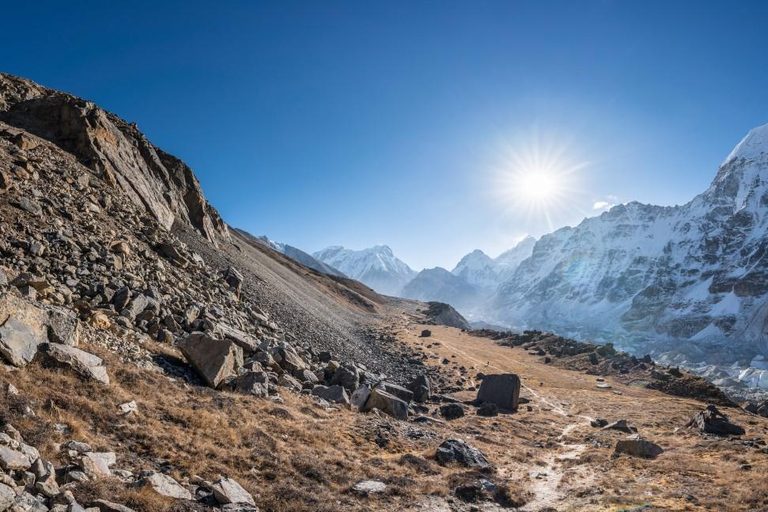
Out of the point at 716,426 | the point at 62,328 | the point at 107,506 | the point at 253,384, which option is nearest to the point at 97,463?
the point at 107,506

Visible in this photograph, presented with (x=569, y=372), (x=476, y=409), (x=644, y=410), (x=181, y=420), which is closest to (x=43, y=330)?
(x=181, y=420)

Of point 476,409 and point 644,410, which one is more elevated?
point 644,410

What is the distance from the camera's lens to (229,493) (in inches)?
367

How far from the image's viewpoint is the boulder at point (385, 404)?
867 inches

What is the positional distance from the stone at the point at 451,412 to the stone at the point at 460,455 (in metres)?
8.89

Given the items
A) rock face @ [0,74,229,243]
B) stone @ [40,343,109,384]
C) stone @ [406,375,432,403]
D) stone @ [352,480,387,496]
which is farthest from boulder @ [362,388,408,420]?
rock face @ [0,74,229,243]

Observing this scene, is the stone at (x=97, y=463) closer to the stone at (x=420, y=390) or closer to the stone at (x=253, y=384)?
the stone at (x=253, y=384)

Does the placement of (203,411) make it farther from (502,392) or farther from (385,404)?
(502,392)

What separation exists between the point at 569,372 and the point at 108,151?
61.2 metres

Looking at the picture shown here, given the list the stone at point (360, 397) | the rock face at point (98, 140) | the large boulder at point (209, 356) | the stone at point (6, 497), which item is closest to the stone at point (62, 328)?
the large boulder at point (209, 356)

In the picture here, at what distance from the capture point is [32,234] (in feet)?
56.0

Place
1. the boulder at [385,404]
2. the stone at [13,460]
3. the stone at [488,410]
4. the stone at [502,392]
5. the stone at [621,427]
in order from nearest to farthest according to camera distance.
A: the stone at [13,460] → the boulder at [385,404] → the stone at [621,427] → the stone at [488,410] → the stone at [502,392]

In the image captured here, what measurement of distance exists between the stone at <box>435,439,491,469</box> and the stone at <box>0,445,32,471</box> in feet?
45.3

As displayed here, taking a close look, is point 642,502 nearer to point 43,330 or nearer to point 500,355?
point 43,330
